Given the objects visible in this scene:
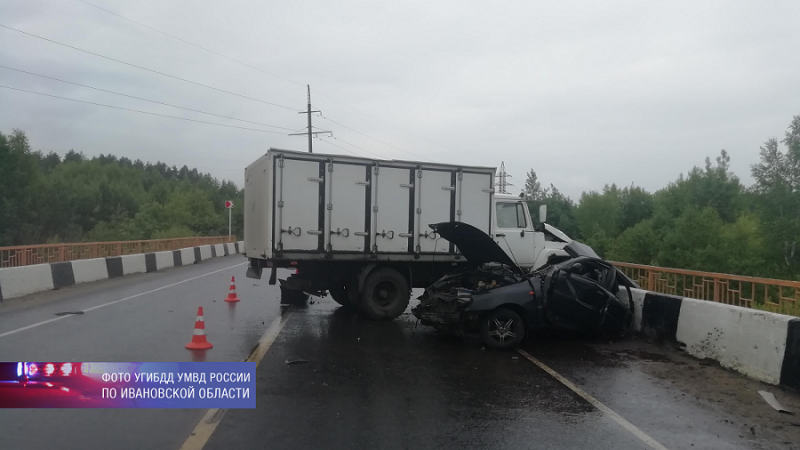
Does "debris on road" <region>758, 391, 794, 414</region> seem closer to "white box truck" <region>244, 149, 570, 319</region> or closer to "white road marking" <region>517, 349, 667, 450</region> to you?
"white road marking" <region>517, 349, 667, 450</region>

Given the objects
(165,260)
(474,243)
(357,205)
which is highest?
(357,205)

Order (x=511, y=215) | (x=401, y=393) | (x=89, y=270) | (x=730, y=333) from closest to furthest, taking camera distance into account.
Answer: (x=401, y=393)
(x=730, y=333)
(x=511, y=215)
(x=89, y=270)

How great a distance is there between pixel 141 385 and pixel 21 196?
59.9 meters

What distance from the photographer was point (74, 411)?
505 cm

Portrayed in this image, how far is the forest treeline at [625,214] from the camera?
34.4 metres

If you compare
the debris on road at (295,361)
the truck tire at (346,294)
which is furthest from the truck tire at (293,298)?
the debris on road at (295,361)

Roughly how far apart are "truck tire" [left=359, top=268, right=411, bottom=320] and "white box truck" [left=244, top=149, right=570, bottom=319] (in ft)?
0.06

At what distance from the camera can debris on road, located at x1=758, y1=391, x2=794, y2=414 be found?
5.78 m

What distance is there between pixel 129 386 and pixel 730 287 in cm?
980

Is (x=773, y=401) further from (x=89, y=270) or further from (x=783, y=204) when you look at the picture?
(x=783, y=204)

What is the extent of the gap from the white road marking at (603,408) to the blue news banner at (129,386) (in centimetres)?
346

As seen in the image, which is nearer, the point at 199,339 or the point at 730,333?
the point at 730,333

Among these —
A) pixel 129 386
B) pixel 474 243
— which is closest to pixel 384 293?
pixel 474 243

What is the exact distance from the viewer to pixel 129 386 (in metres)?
4.84
